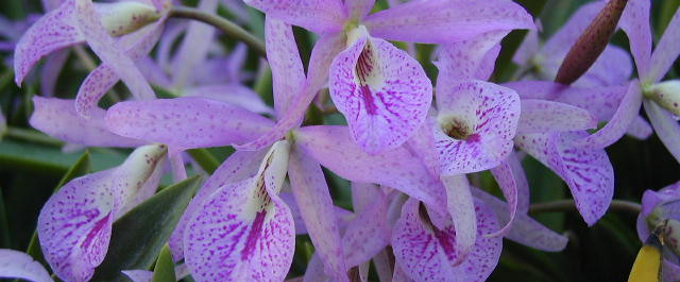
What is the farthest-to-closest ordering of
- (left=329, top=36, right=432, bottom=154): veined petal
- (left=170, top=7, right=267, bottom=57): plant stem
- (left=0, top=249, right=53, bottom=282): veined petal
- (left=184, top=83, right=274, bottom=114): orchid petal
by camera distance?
(left=184, top=83, right=274, bottom=114): orchid petal < (left=170, top=7, right=267, bottom=57): plant stem < (left=0, top=249, right=53, bottom=282): veined petal < (left=329, top=36, right=432, bottom=154): veined petal

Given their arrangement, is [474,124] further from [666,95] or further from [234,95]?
[234,95]

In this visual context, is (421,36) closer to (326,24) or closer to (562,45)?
(326,24)

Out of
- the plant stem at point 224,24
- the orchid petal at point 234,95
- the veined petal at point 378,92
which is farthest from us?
the orchid petal at point 234,95

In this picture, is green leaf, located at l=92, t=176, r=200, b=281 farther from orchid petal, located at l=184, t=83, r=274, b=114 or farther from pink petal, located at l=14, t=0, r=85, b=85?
orchid petal, located at l=184, t=83, r=274, b=114

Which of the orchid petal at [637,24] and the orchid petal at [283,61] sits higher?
the orchid petal at [283,61]

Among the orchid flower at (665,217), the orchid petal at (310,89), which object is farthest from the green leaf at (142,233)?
the orchid flower at (665,217)

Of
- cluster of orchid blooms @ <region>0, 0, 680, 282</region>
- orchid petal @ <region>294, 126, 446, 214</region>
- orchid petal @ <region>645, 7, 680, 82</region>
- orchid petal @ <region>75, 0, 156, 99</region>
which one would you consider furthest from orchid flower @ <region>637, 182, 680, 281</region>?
orchid petal @ <region>75, 0, 156, 99</region>

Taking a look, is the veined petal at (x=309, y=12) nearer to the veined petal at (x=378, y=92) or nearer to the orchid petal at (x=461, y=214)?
the veined petal at (x=378, y=92)

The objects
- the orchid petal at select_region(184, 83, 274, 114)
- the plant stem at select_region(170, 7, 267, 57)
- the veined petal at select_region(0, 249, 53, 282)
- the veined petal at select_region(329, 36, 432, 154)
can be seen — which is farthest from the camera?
the orchid petal at select_region(184, 83, 274, 114)
